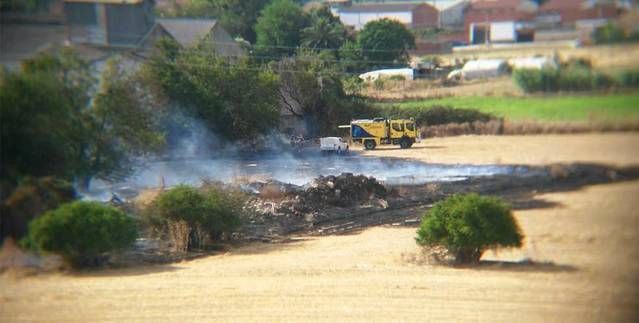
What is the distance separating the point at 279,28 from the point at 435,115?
1.81 m

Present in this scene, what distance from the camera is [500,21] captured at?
9055mm

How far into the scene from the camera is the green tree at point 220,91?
953cm

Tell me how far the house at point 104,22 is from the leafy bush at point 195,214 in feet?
5.53

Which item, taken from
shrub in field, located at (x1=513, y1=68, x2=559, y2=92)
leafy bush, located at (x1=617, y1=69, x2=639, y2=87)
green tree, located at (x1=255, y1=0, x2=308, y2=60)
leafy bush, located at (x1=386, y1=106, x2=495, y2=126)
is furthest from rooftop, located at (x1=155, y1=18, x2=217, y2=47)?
leafy bush, located at (x1=617, y1=69, x2=639, y2=87)

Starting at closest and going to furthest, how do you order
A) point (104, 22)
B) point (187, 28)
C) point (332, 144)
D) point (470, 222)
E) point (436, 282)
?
point (104, 22) → point (332, 144) → point (187, 28) → point (436, 282) → point (470, 222)

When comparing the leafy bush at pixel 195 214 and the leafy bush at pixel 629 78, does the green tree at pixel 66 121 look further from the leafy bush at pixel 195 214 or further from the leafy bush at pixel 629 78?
the leafy bush at pixel 629 78

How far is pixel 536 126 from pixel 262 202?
3.61 metres

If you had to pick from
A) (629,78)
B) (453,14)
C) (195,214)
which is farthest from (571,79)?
(195,214)

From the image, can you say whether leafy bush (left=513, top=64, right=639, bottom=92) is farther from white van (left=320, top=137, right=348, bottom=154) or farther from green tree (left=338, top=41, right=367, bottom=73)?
white van (left=320, top=137, right=348, bottom=154)

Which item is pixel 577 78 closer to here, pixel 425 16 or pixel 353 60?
pixel 425 16

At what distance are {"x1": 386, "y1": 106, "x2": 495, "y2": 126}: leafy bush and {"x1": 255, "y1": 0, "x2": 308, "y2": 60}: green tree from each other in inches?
49.5

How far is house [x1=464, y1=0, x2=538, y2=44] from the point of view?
8773mm

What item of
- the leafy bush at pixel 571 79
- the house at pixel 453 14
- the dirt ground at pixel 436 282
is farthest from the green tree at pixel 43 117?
the leafy bush at pixel 571 79

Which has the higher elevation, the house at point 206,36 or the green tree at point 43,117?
the house at point 206,36
